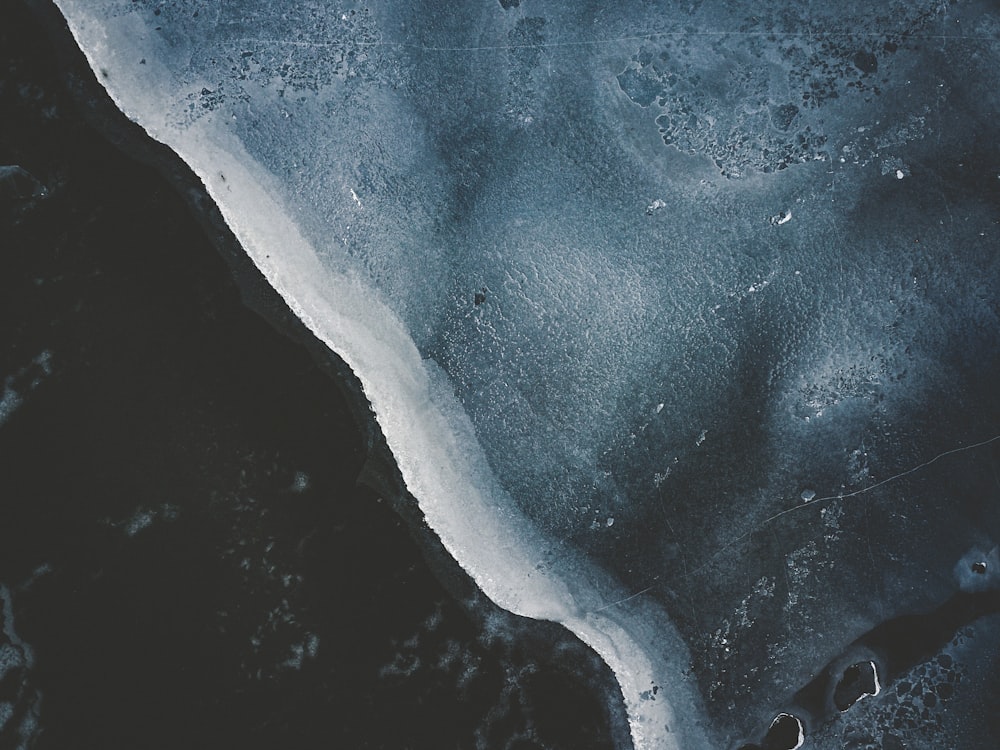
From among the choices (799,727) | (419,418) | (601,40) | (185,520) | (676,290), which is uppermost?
(601,40)

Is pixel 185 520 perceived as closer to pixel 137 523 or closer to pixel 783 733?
pixel 137 523

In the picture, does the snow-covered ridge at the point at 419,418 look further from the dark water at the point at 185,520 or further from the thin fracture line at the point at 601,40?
the thin fracture line at the point at 601,40

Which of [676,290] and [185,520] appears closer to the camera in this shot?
[676,290]

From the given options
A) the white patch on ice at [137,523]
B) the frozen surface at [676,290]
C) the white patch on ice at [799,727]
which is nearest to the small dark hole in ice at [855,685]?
the frozen surface at [676,290]

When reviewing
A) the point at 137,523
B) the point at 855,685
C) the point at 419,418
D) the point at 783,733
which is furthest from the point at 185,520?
the point at 855,685

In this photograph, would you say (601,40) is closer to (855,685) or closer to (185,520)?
(185,520)

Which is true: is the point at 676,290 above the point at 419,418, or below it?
below

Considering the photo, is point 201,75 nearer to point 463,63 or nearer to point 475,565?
point 463,63
